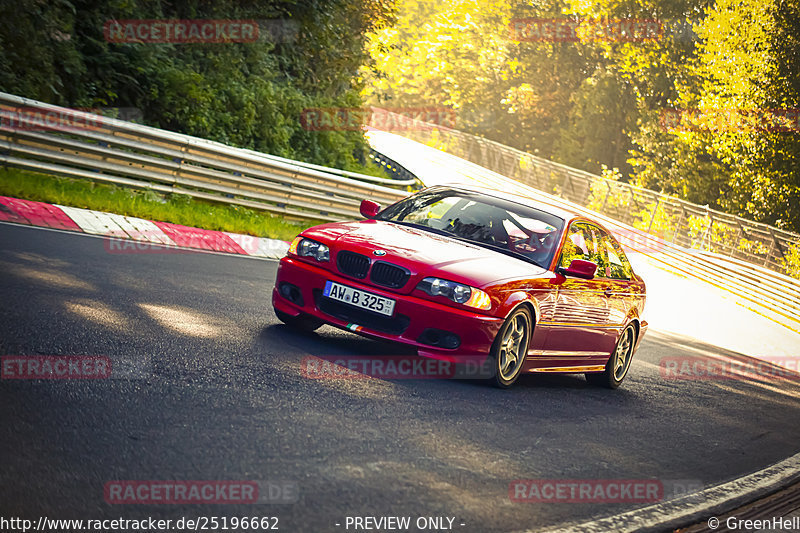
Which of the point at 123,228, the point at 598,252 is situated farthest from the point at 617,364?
the point at 123,228

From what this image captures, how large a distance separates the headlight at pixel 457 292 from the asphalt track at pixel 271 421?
690 millimetres

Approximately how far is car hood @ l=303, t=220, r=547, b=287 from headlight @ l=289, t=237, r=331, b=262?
2.1 inches

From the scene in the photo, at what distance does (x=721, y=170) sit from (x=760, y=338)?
31167mm

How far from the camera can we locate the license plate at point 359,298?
746 centimetres

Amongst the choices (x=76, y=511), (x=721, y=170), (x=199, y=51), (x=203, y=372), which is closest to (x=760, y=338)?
(x=199, y=51)

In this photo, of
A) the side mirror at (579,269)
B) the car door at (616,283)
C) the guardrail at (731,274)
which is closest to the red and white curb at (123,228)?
the side mirror at (579,269)

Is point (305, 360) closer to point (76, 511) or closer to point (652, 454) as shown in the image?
point (652, 454)

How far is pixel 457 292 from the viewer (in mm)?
7414

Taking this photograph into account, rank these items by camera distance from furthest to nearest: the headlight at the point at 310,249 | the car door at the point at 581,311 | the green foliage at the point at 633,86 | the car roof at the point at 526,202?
1. the green foliage at the point at 633,86
2. the car roof at the point at 526,202
3. the car door at the point at 581,311
4. the headlight at the point at 310,249

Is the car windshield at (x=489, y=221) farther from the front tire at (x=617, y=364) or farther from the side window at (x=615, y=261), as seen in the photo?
the front tire at (x=617, y=364)

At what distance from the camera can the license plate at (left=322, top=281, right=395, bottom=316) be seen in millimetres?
7465

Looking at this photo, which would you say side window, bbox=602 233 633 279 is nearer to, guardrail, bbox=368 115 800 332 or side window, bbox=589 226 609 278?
side window, bbox=589 226 609 278

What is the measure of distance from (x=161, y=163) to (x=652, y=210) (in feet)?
97.6

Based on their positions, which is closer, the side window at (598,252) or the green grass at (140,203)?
the side window at (598,252)
